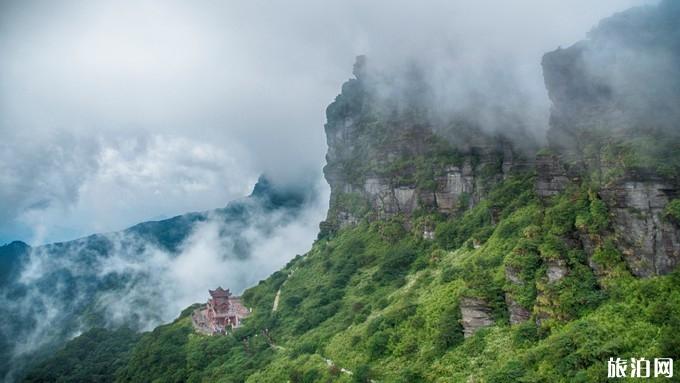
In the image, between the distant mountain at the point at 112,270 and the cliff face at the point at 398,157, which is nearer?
the cliff face at the point at 398,157

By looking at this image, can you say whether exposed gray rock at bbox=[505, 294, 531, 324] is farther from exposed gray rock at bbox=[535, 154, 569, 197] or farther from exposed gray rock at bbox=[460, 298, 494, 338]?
exposed gray rock at bbox=[535, 154, 569, 197]

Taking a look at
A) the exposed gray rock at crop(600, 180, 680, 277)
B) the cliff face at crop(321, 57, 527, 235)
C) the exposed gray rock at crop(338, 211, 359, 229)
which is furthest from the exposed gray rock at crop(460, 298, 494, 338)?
the exposed gray rock at crop(338, 211, 359, 229)

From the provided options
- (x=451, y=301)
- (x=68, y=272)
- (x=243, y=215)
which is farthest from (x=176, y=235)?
(x=451, y=301)

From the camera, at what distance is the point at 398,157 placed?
81562 mm

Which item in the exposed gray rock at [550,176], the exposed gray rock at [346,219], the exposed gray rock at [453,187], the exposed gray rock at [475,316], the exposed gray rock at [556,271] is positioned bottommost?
the exposed gray rock at [475,316]

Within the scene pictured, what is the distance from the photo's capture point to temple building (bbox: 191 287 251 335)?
7575cm

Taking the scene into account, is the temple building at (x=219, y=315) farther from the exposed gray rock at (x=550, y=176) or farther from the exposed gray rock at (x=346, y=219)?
the exposed gray rock at (x=550, y=176)

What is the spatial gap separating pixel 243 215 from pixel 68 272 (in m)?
53.9

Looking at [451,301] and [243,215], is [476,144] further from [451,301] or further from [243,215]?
[243,215]

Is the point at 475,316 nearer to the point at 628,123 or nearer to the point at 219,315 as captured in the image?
the point at 628,123

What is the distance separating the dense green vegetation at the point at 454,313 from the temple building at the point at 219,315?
84.9 inches

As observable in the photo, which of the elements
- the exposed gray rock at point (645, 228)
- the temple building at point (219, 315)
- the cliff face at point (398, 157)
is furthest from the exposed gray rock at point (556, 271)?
the temple building at point (219, 315)

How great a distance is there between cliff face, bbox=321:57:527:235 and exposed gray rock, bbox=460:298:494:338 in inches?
1049

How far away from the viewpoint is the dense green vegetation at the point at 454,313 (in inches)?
1118
